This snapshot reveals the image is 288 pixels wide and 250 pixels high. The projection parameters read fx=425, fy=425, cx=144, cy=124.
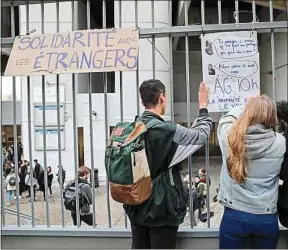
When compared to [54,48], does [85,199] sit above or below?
below

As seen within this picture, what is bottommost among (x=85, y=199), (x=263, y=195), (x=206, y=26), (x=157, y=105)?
(x=85, y=199)

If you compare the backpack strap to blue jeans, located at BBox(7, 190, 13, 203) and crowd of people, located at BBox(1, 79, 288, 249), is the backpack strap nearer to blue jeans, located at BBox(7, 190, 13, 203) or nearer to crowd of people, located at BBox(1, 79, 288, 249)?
crowd of people, located at BBox(1, 79, 288, 249)

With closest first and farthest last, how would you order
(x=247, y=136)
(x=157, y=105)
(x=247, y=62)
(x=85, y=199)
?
(x=247, y=136) < (x=157, y=105) < (x=247, y=62) < (x=85, y=199)

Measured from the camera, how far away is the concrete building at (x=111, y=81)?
17.6ft

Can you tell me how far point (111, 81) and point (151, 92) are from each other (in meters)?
3.07

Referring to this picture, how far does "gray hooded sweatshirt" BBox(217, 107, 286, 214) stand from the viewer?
2734mm

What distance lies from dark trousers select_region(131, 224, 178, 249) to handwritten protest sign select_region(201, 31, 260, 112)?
3.76ft

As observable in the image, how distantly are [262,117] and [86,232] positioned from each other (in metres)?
1.90

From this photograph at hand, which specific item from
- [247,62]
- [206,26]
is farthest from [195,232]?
[206,26]

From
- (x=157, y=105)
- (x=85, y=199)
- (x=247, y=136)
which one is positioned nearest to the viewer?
(x=247, y=136)

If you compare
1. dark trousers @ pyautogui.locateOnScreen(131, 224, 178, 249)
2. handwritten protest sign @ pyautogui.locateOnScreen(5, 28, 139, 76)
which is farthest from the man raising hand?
handwritten protest sign @ pyautogui.locateOnScreen(5, 28, 139, 76)

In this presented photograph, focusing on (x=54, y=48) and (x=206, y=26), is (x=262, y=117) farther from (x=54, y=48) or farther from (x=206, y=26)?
(x=54, y=48)

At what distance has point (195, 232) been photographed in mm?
3615

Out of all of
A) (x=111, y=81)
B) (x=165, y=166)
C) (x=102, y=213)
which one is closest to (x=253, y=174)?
(x=165, y=166)
